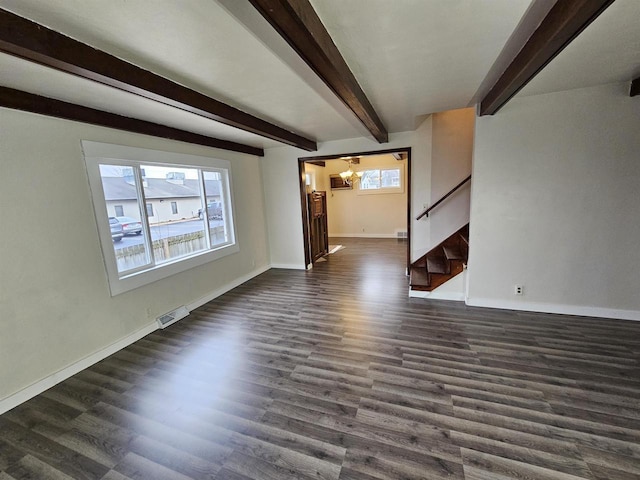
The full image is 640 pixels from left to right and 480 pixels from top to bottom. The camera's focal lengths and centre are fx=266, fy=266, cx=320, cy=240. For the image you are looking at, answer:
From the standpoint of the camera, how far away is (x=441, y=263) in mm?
3982

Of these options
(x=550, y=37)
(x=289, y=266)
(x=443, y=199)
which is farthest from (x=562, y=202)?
(x=289, y=266)

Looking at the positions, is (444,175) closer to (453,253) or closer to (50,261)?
(453,253)

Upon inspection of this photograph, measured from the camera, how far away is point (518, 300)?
333cm

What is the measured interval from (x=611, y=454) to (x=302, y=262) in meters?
4.73

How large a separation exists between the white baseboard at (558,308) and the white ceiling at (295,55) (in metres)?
2.41

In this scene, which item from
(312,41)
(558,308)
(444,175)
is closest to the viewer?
(312,41)

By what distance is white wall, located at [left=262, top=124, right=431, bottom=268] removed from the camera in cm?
467

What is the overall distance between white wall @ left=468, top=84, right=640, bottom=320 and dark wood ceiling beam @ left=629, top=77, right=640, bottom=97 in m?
0.04

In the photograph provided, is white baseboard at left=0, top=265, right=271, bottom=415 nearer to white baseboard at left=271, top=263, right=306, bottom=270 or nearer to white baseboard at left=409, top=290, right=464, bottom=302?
white baseboard at left=271, top=263, right=306, bottom=270

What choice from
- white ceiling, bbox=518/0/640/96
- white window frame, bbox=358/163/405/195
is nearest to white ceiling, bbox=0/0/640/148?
white ceiling, bbox=518/0/640/96

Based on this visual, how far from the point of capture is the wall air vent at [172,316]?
11.0 ft

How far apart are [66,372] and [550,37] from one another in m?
4.49

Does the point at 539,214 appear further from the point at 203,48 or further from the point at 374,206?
the point at 374,206

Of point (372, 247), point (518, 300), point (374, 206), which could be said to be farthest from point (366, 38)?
point (374, 206)
